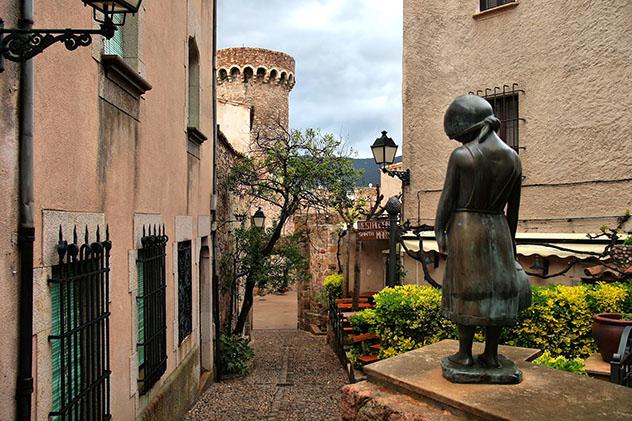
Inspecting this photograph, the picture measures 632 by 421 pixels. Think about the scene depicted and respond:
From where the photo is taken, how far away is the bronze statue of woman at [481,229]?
10.7ft

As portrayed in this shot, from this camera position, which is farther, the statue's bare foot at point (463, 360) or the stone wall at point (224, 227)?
the stone wall at point (224, 227)

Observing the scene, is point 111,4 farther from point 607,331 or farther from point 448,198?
point 607,331

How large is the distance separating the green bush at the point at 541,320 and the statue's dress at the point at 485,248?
10.1ft

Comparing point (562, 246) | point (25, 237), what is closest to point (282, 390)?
point (562, 246)

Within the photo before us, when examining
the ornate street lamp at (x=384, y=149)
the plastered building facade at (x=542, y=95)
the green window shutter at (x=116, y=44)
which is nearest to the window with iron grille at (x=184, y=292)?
the green window shutter at (x=116, y=44)

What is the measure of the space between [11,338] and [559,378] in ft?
10.8

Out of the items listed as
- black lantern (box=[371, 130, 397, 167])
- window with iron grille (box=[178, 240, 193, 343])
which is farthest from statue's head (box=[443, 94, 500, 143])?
black lantern (box=[371, 130, 397, 167])

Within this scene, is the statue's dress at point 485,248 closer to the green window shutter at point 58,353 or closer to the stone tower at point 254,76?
the green window shutter at point 58,353

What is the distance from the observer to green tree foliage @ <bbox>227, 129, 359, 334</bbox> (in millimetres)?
11977

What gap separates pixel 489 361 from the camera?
3420mm

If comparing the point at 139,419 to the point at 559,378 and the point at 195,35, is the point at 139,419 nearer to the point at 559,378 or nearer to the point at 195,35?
the point at 559,378

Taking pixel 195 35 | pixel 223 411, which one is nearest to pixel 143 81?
pixel 195 35

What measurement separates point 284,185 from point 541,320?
6.82 meters

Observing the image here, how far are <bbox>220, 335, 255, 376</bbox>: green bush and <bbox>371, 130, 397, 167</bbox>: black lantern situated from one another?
4.97 metres
